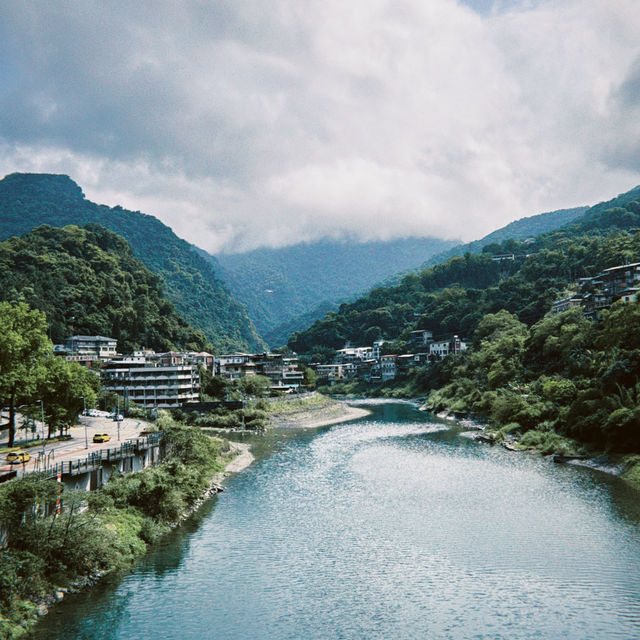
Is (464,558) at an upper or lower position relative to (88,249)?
lower

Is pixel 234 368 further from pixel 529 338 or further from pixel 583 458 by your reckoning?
pixel 583 458

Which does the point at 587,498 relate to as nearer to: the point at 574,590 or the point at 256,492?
the point at 574,590

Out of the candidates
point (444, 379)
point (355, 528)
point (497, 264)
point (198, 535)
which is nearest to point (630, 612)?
point (355, 528)

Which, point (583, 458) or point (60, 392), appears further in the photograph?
point (583, 458)

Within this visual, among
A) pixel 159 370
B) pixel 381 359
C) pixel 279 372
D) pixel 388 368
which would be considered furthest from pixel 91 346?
pixel 381 359

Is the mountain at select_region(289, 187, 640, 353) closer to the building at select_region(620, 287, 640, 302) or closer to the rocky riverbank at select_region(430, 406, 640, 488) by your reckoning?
the building at select_region(620, 287, 640, 302)

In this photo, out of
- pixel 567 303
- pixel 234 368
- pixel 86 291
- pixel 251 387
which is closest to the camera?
pixel 567 303
